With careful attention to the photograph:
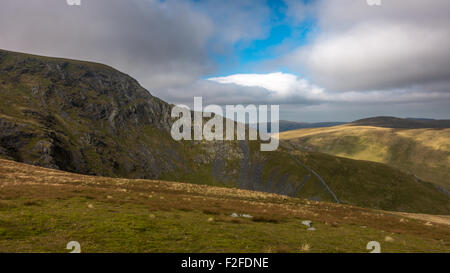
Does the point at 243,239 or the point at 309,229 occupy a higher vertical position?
the point at 243,239

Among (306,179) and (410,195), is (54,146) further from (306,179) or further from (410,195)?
(410,195)

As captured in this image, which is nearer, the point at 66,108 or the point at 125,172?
the point at 125,172

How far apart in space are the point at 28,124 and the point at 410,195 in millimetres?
269991

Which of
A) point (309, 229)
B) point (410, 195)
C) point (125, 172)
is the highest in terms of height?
point (309, 229)

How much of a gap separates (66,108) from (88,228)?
229 meters

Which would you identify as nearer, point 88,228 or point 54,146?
point 88,228

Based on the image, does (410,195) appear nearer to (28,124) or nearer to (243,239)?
(243,239)

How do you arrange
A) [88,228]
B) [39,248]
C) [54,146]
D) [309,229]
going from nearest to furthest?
[39,248] → [88,228] → [309,229] → [54,146]

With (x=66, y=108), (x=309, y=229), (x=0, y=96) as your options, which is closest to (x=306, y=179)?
(x=309, y=229)

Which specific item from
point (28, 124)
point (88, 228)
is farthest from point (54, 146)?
point (88, 228)
